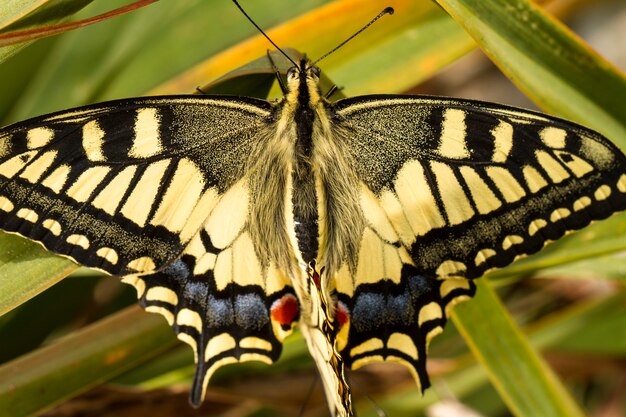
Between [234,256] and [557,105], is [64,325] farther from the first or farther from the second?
[557,105]

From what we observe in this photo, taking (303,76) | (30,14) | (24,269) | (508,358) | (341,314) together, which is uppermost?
(30,14)

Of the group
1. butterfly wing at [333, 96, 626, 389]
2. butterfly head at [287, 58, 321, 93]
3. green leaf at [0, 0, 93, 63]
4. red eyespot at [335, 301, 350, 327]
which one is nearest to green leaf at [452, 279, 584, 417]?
butterfly wing at [333, 96, 626, 389]

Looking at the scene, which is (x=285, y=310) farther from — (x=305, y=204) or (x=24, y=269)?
(x=24, y=269)

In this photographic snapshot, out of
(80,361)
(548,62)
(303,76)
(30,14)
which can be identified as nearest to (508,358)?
(548,62)

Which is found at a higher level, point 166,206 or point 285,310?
point 166,206

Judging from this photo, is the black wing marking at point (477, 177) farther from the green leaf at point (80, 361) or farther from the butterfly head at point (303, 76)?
the green leaf at point (80, 361)

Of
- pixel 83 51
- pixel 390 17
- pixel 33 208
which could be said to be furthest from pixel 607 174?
pixel 83 51

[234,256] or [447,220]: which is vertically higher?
[234,256]
